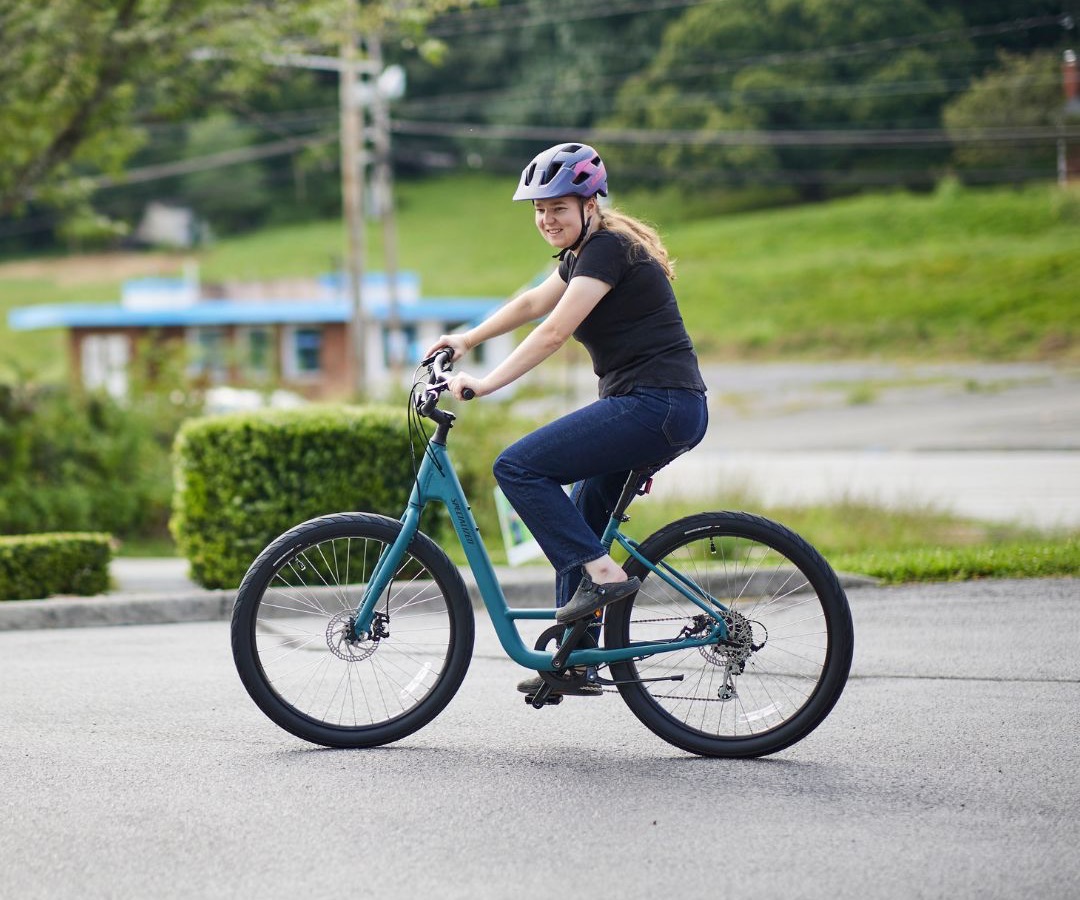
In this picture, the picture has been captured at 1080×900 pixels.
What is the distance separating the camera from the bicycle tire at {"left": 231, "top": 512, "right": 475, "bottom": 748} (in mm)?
4938

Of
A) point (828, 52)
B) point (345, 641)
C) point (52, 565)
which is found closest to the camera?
point (345, 641)

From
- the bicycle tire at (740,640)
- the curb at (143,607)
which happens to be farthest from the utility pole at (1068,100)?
the bicycle tire at (740,640)

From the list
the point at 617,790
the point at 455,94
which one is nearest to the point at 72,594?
the point at 617,790

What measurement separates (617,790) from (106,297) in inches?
2842

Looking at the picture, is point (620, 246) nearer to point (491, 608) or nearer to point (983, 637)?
point (491, 608)

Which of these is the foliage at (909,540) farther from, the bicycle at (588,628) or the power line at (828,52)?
the power line at (828,52)

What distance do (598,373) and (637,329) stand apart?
21 centimetres

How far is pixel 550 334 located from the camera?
15.5ft

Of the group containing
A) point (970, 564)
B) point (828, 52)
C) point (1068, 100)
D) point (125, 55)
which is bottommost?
point (970, 564)

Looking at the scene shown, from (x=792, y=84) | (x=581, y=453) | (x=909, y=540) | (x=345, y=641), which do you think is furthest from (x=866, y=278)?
(x=345, y=641)

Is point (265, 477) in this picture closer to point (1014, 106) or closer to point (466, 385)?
point (466, 385)

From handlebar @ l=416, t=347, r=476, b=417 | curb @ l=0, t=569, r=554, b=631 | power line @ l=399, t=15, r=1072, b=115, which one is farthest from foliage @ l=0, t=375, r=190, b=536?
power line @ l=399, t=15, r=1072, b=115

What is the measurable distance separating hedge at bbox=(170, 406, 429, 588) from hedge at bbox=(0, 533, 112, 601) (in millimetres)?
542

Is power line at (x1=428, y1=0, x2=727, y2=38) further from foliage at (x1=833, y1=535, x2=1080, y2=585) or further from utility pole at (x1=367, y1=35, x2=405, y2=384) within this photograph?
foliage at (x1=833, y1=535, x2=1080, y2=585)
